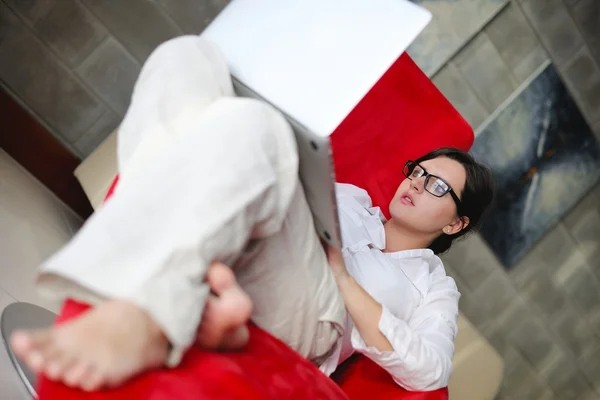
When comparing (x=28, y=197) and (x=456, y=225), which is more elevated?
(x=28, y=197)

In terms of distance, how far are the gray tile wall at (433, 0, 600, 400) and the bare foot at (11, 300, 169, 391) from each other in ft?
6.02

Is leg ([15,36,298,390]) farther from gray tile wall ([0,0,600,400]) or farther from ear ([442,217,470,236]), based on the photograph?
gray tile wall ([0,0,600,400])

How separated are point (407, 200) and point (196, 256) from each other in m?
0.87

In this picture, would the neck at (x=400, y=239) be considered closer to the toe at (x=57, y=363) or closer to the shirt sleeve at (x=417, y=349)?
the shirt sleeve at (x=417, y=349)

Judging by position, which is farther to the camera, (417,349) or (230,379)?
(417,349)

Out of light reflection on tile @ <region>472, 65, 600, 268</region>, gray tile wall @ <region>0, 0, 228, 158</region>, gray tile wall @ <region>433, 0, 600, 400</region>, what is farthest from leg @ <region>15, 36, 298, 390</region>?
light reflection on tile @ <region>472, 65, 600, 268</region>

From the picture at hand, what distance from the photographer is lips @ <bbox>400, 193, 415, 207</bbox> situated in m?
1.45

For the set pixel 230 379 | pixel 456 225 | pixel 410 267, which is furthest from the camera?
pixel 456 225

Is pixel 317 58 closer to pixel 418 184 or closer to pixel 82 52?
pixel 418 184

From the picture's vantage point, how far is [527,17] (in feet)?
7.43

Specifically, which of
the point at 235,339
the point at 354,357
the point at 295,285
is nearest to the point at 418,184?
the point at 354,357

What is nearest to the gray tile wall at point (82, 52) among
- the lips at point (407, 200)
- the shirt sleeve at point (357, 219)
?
the shirt sleeve at point (357, 219)

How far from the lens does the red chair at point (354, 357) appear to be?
0.75 meters

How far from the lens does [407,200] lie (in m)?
1.46
